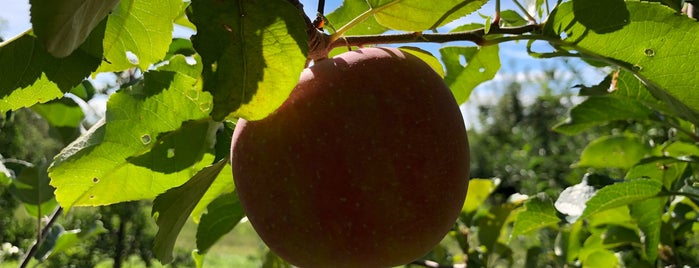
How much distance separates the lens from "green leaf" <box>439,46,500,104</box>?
38.0 inches

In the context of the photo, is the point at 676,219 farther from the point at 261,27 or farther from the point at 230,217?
the point at 261,27

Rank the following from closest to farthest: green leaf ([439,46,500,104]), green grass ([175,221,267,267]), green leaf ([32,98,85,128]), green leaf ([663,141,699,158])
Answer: green leaf ([439,46,500,104]), green leaf ([663,141,699,158]), green leaf ([32,98,85,128]), green grass ([175,221,267,267])

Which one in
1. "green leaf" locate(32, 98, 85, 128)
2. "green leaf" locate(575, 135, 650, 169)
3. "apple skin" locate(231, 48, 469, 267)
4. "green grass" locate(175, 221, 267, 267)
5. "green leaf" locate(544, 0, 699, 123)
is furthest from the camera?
"green grass" locate(175, 221, 267, 267)

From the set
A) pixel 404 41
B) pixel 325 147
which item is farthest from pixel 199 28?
pixel 404 41

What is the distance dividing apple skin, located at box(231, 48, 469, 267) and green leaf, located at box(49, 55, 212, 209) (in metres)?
0.15

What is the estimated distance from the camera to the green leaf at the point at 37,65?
0.70m

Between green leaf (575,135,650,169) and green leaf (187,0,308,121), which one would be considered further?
green leaf (575,135,650,169)

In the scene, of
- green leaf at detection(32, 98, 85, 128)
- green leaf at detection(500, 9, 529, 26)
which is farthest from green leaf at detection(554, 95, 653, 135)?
green leaf at detection(32, 98, 85, 128)

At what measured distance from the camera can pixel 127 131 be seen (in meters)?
0.78

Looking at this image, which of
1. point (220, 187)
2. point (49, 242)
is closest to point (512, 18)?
point (220, 187)

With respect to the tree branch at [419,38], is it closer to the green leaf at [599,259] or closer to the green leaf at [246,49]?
the green leaf at [246,49]

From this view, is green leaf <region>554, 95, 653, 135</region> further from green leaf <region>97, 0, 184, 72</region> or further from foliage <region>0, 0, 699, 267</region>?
green leaf <region>97, 0, 184, 72</region>

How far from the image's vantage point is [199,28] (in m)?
0.56

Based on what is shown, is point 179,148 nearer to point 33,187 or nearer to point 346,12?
point 346,12
